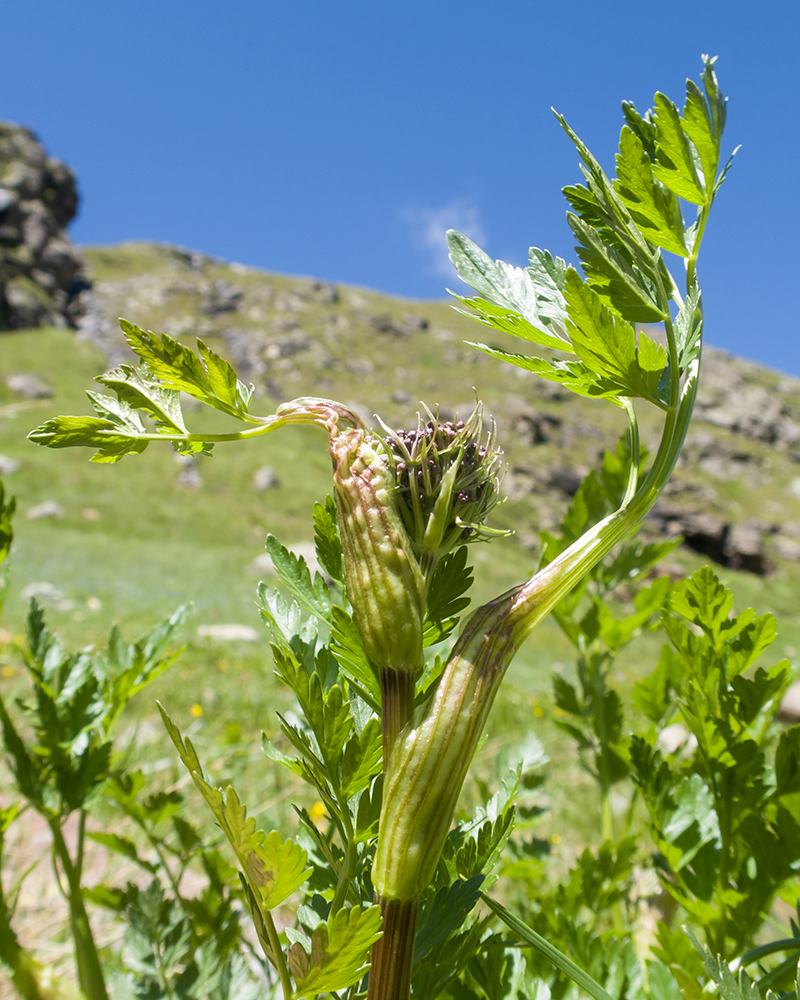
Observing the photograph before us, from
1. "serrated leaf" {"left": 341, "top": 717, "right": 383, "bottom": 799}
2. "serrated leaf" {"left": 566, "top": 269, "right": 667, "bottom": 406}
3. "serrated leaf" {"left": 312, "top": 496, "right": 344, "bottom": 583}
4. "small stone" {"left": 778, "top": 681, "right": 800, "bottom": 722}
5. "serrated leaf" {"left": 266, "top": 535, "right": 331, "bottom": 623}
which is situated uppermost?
"serrated leaf" {"left": 566, "top": 269, "right": 667, "bottom": 406}

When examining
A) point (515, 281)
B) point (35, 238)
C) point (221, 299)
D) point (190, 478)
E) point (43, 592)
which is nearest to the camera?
point (515, 281)

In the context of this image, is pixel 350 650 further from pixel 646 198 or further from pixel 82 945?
pixel 82 945

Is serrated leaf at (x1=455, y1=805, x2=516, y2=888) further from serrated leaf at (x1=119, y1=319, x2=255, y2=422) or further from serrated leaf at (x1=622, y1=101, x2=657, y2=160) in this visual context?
serrated leaf at (x1=622, y1=101, x2=657, y2=160)

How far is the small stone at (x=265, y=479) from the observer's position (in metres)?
37.6

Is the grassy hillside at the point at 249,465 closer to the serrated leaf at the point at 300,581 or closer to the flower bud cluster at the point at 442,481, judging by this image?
the flower bud cluster at the point at 442,481

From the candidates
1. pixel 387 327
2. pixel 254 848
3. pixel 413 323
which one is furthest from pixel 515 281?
pixel 413 323

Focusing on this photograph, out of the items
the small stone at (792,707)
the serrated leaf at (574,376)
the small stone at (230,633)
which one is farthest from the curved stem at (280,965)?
the small stone at (792,707)

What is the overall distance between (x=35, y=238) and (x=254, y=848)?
67642mm

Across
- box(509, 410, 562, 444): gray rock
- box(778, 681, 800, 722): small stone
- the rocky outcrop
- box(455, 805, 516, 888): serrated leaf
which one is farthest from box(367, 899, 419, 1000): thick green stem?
box(509, 410, 562, 444): gray rock

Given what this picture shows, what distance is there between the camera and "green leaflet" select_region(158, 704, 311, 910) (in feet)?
2.20

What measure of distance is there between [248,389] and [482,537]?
1.02ft

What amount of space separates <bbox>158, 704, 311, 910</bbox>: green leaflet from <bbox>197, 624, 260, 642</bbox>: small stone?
891 centimetres

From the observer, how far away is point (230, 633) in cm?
1020

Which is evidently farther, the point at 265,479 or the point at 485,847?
the point at 265,479
